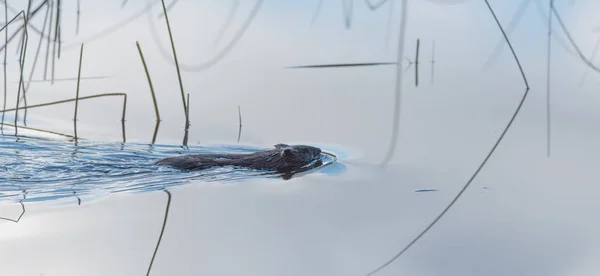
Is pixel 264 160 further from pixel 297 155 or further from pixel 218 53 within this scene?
pixel 218 53

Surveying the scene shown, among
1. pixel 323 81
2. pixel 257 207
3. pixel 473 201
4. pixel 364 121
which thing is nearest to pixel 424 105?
pixel 364 121

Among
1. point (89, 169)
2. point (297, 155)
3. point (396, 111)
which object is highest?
point (396, 111)

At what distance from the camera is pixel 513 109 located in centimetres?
718

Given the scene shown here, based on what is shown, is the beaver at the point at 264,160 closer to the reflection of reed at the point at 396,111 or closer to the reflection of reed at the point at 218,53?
the reflection of reed at the point at 396,111

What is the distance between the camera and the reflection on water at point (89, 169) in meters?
5.29

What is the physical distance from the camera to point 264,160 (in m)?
6.33

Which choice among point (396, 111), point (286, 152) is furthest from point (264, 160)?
point (396, 111)

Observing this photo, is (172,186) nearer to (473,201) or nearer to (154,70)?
(473,201)

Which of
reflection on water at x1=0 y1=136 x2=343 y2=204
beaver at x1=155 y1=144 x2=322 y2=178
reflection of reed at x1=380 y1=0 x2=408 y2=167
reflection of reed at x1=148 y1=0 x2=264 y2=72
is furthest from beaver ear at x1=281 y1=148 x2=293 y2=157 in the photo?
reflection of reed at x1=148 y1=0 x2=264 y2=72

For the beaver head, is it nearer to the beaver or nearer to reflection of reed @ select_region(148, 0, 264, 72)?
the beaver

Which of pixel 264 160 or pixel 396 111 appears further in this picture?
pixel 396 111

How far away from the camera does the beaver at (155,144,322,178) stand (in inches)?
241

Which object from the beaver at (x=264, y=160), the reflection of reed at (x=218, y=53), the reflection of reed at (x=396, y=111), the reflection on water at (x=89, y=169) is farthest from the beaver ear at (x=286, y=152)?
the reflection of reed at (x=218, y=53)

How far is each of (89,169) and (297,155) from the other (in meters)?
1.43
